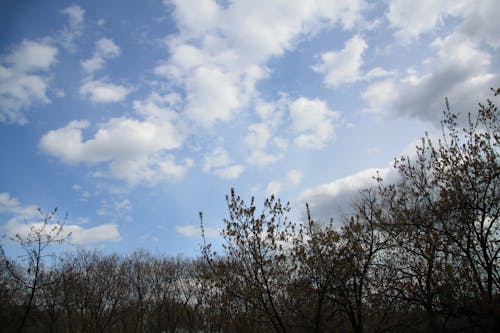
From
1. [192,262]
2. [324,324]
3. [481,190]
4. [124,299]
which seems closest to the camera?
[481,190]

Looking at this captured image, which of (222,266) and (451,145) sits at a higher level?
(451,145)

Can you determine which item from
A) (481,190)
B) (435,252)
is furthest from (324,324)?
(481,190)

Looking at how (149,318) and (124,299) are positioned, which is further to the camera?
(149,318)

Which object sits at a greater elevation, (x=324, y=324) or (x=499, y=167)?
(x=499, y=167)

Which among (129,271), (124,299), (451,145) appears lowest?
(124,299)

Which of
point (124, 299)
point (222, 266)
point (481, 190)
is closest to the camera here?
point (222, 266)

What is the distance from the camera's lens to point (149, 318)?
39.4m


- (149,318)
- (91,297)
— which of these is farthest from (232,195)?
(149,318)

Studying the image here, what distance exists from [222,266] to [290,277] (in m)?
3.28

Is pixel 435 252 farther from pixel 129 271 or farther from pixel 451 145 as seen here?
pixel 129 271

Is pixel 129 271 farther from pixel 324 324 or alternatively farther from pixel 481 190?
pixel 481 190

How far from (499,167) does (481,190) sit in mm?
1241

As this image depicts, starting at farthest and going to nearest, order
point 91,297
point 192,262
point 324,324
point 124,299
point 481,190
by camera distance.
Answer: point 192,262 → point 124,299 → point 91,297 → point 324,324 → point 481,190

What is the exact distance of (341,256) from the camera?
464 inches
